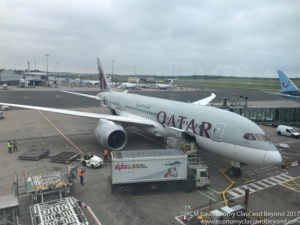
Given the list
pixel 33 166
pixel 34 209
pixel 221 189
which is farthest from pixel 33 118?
pixel 221 189

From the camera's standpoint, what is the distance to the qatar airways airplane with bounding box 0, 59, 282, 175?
51.3ft

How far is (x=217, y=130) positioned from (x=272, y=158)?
4.02m

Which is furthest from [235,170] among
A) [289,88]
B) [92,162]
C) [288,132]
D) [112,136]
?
[289,88]

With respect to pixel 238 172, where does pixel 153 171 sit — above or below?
above

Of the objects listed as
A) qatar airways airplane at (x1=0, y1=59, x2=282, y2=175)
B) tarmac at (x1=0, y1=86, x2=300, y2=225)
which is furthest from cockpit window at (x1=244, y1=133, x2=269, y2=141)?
tarmac at (x1=0, y1=86, x2=300, y2=225)

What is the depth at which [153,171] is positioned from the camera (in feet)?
49.4

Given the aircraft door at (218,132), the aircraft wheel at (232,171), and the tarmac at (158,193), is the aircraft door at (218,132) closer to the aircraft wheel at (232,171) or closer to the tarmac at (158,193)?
the aircraft wheel at (232,171)

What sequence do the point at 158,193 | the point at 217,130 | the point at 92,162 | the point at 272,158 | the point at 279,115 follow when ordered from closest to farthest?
1. the point at 272,158
2. the point at 158,193
3. the point at 217,130
4. the point at 92,162
5. the point at 279,115

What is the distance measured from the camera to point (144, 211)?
13.2 m

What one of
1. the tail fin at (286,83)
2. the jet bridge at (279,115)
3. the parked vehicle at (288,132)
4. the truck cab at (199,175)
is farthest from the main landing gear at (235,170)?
the tail fin at (286,83)

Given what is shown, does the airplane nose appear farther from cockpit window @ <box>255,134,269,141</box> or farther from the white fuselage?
cockpit window @ <box>255,134,269,141</box>

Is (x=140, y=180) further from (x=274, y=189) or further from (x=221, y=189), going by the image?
(x=274, y=189)

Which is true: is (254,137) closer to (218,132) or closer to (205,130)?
(218,132)

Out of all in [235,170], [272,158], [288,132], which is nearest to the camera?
[272,158]
